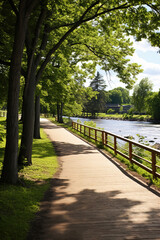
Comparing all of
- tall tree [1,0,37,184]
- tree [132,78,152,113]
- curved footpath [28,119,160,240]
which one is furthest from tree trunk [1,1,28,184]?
tree [132,78,152,113]

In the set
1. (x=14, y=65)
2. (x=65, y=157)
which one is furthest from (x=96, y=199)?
(x=65, y=157)

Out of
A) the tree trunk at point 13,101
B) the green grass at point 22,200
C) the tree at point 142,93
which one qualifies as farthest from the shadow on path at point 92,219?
the tree at point 142,93

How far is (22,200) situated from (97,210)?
171 centimetres

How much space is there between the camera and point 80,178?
25.0 feet

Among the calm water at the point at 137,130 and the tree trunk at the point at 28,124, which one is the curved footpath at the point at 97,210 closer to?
the tree trunk at the point at 28,124

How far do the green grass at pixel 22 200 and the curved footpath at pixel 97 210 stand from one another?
0.67 ft

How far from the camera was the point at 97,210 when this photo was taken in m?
4.91

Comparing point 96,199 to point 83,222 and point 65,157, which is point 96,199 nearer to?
point 83,222

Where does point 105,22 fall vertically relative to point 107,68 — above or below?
above

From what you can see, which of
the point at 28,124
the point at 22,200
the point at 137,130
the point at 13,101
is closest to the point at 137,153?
the point at 28,124

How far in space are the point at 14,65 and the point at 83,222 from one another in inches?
170

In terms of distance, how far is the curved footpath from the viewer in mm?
3924

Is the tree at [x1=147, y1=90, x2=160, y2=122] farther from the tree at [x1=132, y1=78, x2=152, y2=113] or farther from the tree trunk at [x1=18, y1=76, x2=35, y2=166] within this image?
the tree trunk at [x1=18, y1=76, x2=35, y2=166]

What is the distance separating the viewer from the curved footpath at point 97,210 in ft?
12.9
